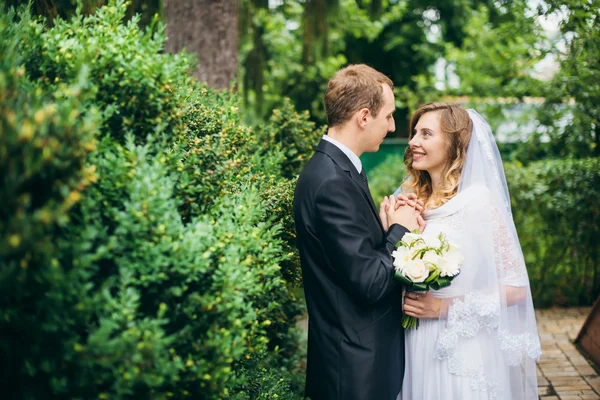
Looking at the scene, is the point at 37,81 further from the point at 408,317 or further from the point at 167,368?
the point at 408,317

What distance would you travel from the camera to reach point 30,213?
1.63m

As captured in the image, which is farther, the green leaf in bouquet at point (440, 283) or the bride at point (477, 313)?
the bride at point (477, 313)

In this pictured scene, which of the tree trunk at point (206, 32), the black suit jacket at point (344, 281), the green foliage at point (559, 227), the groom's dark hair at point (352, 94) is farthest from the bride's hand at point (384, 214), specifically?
the green foliage at point (559, 227)

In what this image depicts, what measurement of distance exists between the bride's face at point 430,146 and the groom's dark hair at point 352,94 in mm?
583

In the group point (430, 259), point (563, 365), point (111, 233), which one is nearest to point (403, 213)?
point (430, 259)

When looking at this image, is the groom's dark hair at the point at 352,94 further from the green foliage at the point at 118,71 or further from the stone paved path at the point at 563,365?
the stone paved path at the point at 563,365

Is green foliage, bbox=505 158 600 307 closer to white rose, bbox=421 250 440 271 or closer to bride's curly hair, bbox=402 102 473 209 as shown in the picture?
bride's curly hair, bbox=402 102 473 209

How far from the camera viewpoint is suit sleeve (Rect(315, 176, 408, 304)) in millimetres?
2404

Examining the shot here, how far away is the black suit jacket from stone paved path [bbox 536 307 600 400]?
2.33m

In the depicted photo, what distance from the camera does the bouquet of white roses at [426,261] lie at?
8.23ft

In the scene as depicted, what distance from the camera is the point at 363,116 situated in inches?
106

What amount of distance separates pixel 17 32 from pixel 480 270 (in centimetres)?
245

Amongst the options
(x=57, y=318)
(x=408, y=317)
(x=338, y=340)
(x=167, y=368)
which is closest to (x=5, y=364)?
(x=57, y=318)

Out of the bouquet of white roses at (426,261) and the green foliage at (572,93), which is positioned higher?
the green foliage at (572,93)
